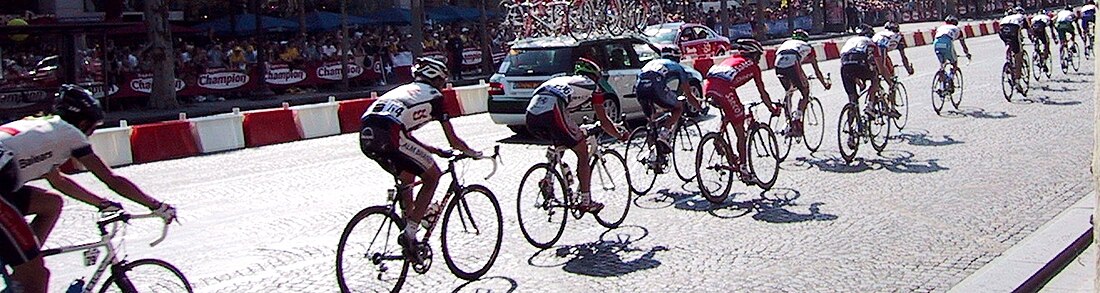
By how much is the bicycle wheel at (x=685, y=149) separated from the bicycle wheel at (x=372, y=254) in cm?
450

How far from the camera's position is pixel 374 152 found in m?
7.50

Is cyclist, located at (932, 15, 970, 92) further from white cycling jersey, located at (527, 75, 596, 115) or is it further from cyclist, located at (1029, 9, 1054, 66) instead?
white cycling jersey, located at (527, 75, 596, 115)

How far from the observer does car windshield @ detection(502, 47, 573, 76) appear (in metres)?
17.3

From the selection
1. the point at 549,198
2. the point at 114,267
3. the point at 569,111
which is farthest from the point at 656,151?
the point at 114,267

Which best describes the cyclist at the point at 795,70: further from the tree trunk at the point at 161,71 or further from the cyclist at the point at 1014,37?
the tree trunk at the point at 161,71

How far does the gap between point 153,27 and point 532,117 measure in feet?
64.2

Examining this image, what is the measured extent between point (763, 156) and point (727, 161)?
69cm

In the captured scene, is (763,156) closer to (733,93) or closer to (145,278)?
(733,93)

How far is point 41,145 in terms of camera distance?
6059 millimetres

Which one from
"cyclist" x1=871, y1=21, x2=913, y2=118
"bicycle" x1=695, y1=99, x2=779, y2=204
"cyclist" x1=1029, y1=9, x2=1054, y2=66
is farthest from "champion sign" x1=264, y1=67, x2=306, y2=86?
"bicycle" x1=695, y1=99, x2=779, y2=204

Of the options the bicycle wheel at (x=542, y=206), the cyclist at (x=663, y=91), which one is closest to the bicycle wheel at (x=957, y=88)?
the cyclist at (x=663, y=91)

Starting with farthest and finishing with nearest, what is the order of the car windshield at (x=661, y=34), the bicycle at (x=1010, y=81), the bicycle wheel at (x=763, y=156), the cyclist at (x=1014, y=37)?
the car windshield at (x=661, y=34)
the bicycle at (x=1010, y=81)
the cyclist at (x=1014, y=37)
the bicycle wheel at (x=763, y=156)

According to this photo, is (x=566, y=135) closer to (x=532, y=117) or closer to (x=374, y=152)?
(x=532, y=117)

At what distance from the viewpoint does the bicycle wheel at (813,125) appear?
13.7 metres
